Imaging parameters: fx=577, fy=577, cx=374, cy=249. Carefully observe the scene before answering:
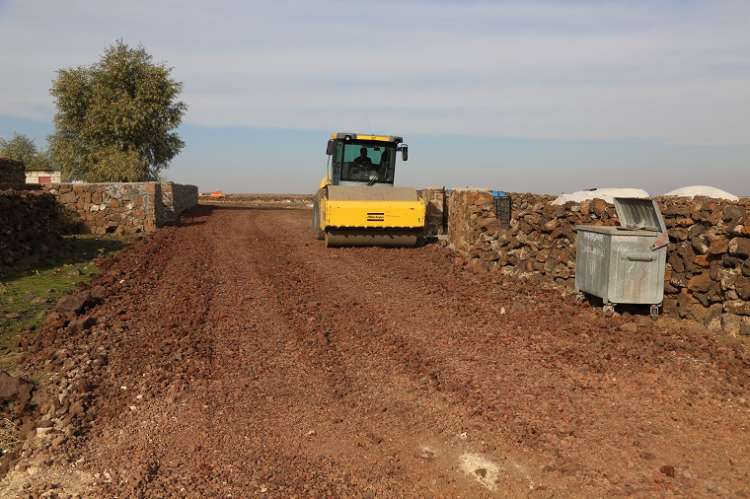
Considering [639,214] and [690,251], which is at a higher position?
[639,214]

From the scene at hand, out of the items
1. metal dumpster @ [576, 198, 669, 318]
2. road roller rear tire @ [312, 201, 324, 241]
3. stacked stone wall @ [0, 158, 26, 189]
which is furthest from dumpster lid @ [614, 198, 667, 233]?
stacked stone wall @ [0, 158, 26, 189]

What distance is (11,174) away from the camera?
18391mm

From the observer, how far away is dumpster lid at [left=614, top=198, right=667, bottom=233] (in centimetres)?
759

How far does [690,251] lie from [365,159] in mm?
9719

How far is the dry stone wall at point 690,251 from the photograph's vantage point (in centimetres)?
675

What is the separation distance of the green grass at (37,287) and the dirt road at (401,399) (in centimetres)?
59

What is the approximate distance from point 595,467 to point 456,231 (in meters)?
10.4

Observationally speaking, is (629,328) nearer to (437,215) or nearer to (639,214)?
(639,214)

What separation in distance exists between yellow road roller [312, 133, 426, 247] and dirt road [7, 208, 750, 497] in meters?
4.98

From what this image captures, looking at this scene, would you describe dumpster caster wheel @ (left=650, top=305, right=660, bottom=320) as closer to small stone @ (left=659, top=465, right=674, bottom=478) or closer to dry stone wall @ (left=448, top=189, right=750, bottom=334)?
dry stone wall @ (left=448, top=189, right=750, bottom=334)

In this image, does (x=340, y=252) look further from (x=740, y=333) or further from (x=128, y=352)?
(x=740, y=333)

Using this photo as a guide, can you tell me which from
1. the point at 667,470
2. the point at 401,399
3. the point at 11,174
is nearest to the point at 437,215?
the point at 401,399

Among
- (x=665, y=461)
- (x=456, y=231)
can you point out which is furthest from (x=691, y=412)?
(x=456, y=231)

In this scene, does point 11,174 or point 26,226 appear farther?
point 11,174
